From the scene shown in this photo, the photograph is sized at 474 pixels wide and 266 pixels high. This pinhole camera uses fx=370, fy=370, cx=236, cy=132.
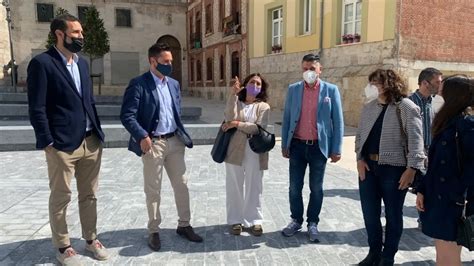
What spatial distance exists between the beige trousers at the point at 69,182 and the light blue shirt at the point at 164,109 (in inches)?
23.6

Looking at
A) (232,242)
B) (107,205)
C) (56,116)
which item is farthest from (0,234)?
(232,242)

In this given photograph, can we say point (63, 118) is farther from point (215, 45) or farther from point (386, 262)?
point (215, 45)

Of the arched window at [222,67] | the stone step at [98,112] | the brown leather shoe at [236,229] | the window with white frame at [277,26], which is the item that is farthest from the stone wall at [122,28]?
the brown leather shoe at [236,229]

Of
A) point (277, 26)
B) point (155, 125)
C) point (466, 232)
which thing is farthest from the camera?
point (277, 26)

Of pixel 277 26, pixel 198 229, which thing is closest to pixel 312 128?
pixel 198 229

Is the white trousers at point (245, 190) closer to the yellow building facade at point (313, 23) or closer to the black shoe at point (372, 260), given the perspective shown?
the black shoe at point (372, 260)

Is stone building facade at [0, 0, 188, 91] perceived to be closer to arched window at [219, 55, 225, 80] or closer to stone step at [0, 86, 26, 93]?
stone step at [0, 86, 26, 93]

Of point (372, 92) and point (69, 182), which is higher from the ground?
point (372, 92)

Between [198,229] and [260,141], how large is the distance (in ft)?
4.18

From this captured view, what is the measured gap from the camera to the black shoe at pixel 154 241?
3645 millimetres

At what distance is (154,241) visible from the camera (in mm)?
3678

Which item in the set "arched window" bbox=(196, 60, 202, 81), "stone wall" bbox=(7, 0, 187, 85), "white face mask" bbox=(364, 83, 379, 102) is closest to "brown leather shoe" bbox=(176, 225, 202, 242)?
"white face mask" bbox=(364, 83, 379, 102)

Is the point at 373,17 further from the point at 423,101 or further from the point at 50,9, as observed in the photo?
the point at 50,9

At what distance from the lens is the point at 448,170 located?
7.96 ft
